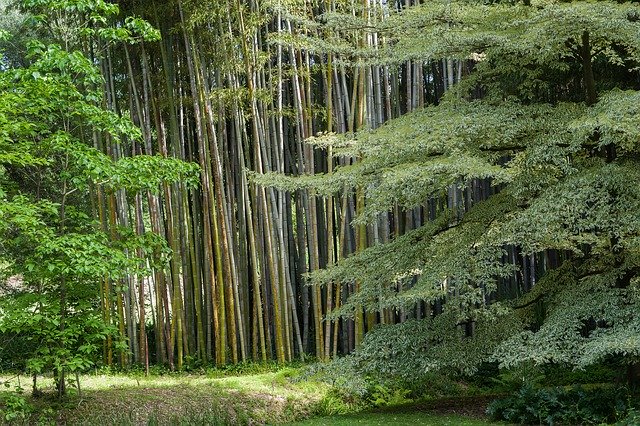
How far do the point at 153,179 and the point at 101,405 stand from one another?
2.18m

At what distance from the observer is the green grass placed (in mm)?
6434

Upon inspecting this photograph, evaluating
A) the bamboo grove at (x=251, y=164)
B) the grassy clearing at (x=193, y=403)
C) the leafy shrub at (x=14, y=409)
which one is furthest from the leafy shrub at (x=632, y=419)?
the leafy shrub at (x=14, y=409)

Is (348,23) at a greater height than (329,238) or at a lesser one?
greater

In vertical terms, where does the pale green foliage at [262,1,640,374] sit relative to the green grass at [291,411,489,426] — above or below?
above

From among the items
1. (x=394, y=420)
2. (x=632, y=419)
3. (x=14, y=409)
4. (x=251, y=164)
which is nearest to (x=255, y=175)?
(x=251, y=164)

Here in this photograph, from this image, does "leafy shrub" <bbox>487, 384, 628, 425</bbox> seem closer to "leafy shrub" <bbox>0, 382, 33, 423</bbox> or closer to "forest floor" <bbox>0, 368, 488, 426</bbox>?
"forest floor" <bbox>0, 368, 488, 426</bbox>

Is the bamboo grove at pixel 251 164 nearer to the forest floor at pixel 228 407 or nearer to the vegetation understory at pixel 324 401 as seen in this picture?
the vegetation understory at pixel 324 401

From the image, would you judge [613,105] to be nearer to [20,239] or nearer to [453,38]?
[453,38]

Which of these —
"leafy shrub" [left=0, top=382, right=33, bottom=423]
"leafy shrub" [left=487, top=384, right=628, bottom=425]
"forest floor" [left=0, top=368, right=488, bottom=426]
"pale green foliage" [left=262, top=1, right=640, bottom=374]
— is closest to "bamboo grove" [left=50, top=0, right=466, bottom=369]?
"forest floor" [left=0, top=368, right=488, bottom=426]

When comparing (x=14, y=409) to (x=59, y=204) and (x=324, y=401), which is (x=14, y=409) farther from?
(x=324, y=401)

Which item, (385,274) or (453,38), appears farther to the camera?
(385,274)

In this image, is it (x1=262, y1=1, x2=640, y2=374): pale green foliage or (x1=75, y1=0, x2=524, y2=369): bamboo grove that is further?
(x1=75, y1=0, x2=524, y2=369): bamboo grove

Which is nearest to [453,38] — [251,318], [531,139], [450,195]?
[531,139]

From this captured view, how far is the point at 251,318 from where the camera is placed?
10461mm
